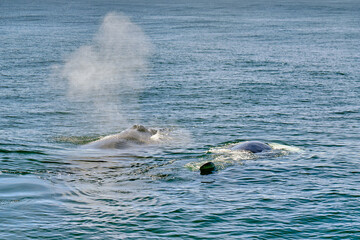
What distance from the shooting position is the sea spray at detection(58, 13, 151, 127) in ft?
160

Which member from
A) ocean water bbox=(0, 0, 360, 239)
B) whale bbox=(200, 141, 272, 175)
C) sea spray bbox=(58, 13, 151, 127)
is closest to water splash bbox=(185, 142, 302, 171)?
ocean water bbox=(0, 0, 360, 239)

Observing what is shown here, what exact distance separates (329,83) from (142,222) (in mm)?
37201

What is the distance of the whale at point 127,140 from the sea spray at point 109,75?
613 cm

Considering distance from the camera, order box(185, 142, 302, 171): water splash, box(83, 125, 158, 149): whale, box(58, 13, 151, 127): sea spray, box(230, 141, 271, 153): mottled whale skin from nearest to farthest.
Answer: box(185, 142, 302, 171): water splash
box(230, 141, 271, 153): mottled whale skin
box(83, 125, 158, 149): whale
box(58, 13, 151, 127): sea spray

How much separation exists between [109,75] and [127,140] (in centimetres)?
2980

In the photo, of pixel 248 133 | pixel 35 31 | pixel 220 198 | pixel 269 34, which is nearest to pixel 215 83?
pixel 248 133

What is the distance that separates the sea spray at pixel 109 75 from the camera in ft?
160

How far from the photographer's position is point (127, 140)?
35.6 m

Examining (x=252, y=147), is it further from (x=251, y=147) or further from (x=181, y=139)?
(x=181, y=139)

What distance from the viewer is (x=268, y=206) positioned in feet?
85.6

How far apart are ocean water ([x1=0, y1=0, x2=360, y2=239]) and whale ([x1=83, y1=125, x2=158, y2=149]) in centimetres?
80

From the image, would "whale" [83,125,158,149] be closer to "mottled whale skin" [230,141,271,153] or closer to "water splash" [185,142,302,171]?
"water splash" [185,142,302,171]

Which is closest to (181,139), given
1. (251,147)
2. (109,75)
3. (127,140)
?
(127,140)

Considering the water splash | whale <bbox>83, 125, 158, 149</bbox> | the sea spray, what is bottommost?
the water splash
